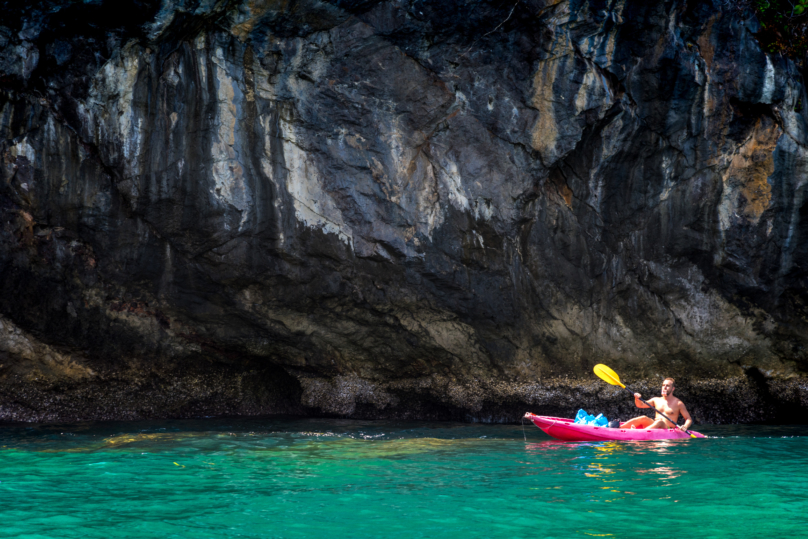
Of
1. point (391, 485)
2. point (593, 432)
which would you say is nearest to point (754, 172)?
point (593, 432)

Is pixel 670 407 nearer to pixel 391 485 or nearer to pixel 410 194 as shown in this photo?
pixel 410 194

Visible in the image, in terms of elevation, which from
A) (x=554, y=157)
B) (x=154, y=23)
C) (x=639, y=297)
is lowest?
(x=639, y=297)

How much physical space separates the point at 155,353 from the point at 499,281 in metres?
5.60

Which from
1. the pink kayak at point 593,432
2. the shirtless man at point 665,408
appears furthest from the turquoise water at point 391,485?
the shirtless man at point 665,408

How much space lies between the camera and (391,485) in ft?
18.9

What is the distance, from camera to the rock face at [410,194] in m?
8.87

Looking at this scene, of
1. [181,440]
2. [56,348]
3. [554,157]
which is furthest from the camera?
[56,348]

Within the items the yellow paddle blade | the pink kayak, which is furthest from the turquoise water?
the yellow paddle blade

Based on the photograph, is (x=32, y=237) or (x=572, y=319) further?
(x=572, y=319)

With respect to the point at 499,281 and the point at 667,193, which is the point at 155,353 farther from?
the point at 667,193

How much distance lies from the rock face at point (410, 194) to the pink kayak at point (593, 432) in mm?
1903

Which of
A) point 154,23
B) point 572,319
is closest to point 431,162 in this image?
point 572,319

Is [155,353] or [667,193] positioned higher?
[667,193]

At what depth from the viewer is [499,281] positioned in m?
9.81
